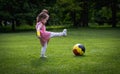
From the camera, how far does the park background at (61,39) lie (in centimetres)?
1112

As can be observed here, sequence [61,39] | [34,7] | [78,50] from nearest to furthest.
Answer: [78,50]
[61,39]
[34,7]

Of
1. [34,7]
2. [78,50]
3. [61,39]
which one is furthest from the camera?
[34,7]

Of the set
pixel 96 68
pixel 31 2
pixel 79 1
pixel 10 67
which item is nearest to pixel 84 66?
pixel 96 68

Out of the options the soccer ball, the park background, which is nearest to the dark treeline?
the park background

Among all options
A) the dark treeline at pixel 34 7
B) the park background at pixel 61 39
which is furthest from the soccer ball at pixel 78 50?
the dark treeline at pixel 34 7

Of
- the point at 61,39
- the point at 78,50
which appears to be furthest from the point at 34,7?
the point at 78,50

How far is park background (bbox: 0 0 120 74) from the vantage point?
11.1 meters

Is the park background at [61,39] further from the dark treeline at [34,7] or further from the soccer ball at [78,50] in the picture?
the soccer ball at [78,50]

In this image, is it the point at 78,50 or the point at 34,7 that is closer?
the point at 78,50

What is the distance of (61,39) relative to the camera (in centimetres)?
2656

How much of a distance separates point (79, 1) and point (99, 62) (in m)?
46.9

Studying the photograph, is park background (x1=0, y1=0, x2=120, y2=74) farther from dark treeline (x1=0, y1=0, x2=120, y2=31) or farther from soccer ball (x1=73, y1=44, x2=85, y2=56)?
soccer ball (x1=73, y1=44, x2=85, y2=56)

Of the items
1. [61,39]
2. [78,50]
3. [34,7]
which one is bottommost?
[61,39]

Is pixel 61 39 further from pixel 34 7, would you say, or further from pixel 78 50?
pixel 34 7
